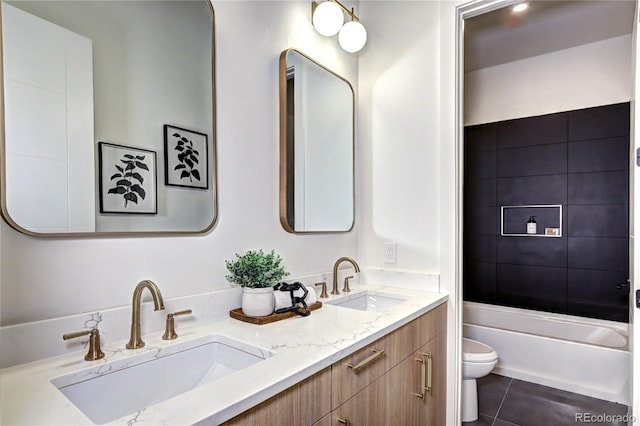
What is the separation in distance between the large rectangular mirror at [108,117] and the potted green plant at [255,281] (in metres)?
0.20

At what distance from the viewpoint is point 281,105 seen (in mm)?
1568

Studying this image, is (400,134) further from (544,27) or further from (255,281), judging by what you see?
(544,27)

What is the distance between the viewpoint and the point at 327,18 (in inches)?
67.9

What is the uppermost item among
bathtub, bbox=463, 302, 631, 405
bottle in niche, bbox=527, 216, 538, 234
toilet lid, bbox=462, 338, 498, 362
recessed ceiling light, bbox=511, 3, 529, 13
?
recessed ceiling light, bbox=511, 3, 529, 13

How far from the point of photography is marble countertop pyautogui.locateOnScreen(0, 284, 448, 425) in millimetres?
649

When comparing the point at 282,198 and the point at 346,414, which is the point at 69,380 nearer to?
the point at 346,414

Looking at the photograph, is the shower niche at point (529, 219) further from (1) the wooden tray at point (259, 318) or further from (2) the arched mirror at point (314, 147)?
(1) the wooden tray at point (259, 318)

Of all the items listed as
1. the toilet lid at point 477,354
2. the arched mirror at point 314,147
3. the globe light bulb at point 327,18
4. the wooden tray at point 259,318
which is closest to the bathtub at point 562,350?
the toilet lid at point 477,354

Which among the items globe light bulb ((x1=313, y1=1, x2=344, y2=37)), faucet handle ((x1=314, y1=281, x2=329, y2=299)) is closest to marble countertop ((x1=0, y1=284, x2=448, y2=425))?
faucet handle ((x1=314, y1=281, x2=329, y2=299))

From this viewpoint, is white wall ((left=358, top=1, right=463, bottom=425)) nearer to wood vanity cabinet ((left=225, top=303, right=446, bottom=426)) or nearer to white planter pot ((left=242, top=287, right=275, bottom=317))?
wood vanity cabinet ((left=225, top=303, right=446, bottom=426))

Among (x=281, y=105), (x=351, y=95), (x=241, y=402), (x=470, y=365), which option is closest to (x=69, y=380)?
(x=241, y=402)

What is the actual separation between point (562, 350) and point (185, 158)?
279 centimetres

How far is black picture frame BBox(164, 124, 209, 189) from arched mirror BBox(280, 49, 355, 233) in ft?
→ 1.30

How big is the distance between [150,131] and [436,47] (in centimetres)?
148
